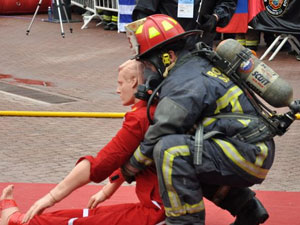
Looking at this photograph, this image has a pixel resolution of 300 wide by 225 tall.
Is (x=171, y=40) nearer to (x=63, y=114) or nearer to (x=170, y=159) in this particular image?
(x=170, y=159)

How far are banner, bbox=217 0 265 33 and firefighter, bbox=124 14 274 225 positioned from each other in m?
8.97

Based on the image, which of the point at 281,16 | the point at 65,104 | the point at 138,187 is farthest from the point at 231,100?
the point at 281,16

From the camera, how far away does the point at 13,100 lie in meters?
8.96

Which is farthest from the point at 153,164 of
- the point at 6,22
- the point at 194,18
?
the point at 6,22

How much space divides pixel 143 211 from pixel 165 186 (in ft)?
1.04

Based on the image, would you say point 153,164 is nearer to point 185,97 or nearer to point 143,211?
point 143,211

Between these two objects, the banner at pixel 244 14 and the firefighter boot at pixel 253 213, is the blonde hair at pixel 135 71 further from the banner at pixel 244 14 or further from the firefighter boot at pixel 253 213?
the banner at pixel 244 14

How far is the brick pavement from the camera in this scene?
6137 mm

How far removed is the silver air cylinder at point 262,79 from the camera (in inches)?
138

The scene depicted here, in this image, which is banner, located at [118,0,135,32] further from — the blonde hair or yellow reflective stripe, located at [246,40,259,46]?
the blonde hair

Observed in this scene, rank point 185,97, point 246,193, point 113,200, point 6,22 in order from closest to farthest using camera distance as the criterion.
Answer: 1. point 185,97
2. point 246,193
3. point 113,200
4. point 6,22

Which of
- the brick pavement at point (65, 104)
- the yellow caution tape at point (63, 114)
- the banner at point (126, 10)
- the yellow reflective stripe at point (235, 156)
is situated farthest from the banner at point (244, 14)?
the yellow reflective stripe at point (235, 156)

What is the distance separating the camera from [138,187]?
3877mm

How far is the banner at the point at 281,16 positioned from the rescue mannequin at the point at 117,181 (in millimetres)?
8730
